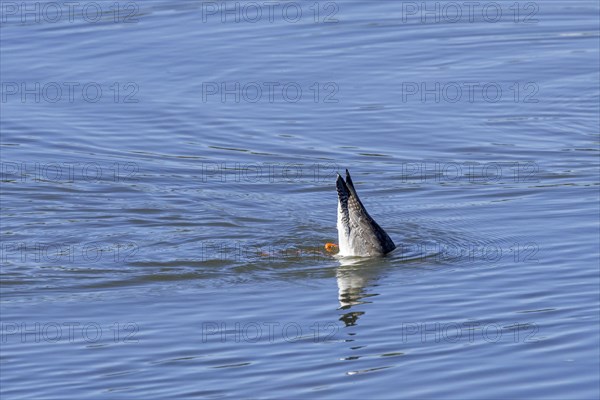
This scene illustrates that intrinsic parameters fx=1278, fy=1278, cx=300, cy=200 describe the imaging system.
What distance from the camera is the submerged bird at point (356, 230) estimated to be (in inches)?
585

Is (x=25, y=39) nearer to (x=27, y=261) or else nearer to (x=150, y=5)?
(x=150, y=5)

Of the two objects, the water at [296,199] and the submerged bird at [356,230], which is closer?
the water at [296,199]

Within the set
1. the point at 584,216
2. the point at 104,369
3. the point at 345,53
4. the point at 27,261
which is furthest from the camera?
the point at 345,53

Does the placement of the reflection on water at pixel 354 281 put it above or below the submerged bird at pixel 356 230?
below

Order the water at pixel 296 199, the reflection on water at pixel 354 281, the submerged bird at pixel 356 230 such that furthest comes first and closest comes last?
the submerged bird at pixel 356 230 < the reflection on water at pixel 354 281 < the water at pixel 296 199

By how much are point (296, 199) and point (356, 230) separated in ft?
6.56

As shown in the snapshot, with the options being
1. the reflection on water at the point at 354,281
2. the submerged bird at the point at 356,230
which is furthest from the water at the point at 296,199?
the submerged bird at the point at 356,230

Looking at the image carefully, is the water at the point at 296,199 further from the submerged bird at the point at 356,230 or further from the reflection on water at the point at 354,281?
the submerged bird at the point at 356,230

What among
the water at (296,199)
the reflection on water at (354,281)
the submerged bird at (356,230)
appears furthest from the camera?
the submerged bird at (356,230)

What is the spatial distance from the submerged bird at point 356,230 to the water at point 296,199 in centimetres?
23

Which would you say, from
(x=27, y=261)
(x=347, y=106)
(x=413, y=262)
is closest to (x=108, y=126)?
(x=347, y=106)

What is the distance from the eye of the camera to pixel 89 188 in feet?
55.4

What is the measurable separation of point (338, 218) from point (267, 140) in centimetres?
405

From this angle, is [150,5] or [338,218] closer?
[338,218]
